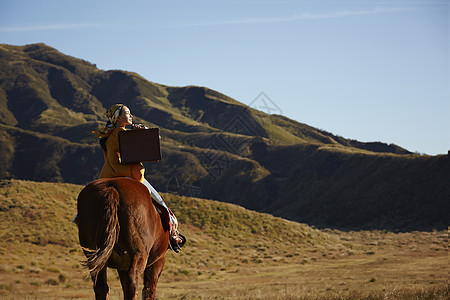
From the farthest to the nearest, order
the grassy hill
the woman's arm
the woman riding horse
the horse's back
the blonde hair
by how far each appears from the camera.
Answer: the grassy hill, the blonde hair, the woman's arm, the horse's back, the woman riding horse

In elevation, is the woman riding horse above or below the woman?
below

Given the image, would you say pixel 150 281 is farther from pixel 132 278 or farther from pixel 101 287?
pixel 132 278

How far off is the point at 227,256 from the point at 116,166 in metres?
34.2

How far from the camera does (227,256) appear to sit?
129 ft

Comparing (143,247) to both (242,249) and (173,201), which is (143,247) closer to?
(242,249)

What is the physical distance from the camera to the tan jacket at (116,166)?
633cm

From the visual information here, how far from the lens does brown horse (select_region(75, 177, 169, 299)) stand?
508 cm

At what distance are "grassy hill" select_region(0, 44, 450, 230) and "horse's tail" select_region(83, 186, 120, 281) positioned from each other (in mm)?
61805

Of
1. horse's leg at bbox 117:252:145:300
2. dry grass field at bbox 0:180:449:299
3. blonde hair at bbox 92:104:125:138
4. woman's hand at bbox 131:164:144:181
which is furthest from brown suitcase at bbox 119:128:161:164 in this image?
dry grass field at bbox 0:180:449:299

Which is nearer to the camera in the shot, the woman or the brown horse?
the brown horse

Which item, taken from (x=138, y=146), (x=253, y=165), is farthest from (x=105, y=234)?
(x=253, y=165)

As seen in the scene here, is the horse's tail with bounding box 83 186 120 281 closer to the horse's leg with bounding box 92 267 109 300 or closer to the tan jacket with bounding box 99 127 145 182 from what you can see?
the horse's leg with bounding box 92 267 109 300

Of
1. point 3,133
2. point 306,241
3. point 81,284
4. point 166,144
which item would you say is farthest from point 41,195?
point 3,133

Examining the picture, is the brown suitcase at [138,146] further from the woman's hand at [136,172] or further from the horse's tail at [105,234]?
the horse's tail at [105,234]
